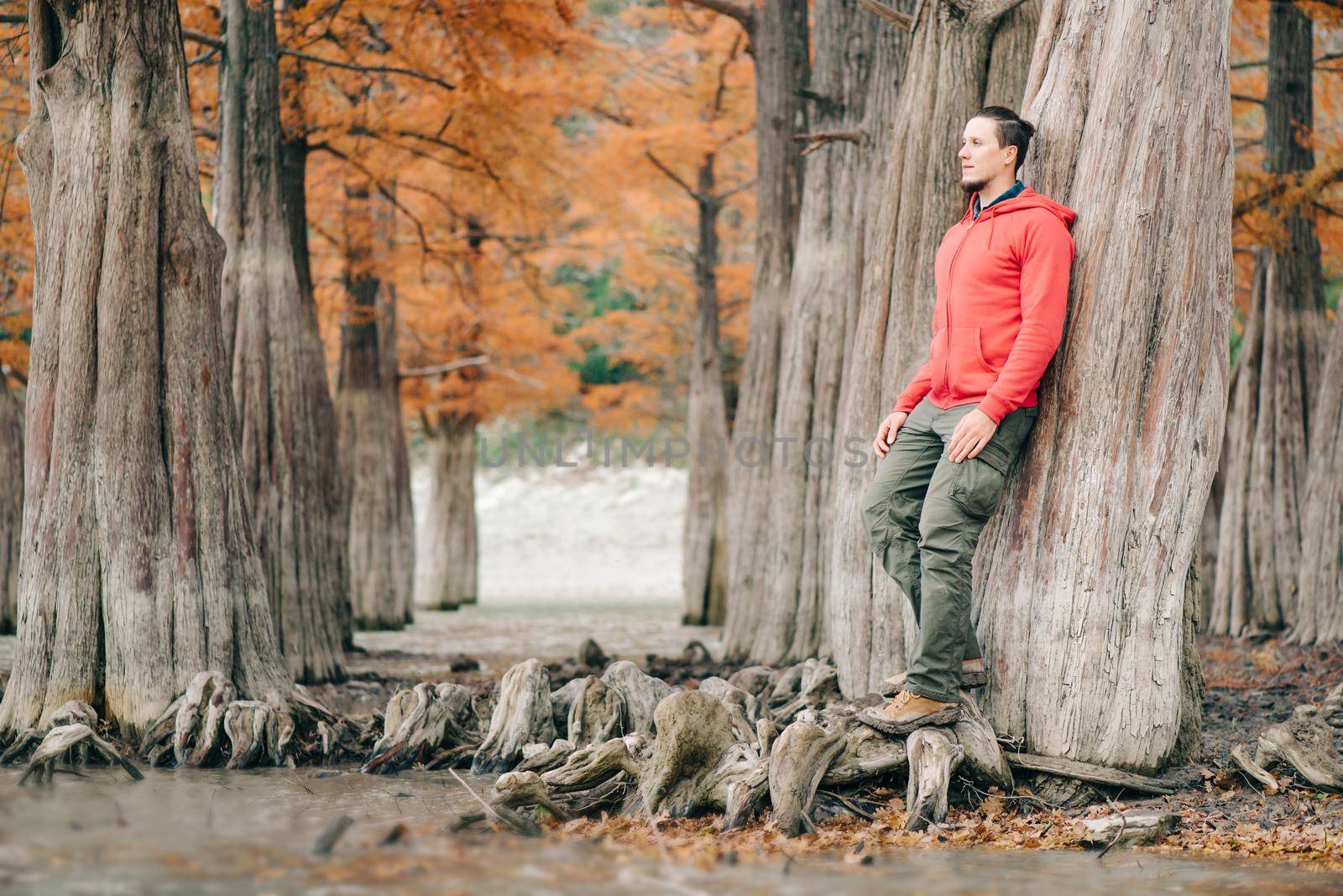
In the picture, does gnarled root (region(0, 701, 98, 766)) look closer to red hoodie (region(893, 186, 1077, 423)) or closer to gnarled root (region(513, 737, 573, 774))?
gnarled root (region(513, 737, 573, 774))

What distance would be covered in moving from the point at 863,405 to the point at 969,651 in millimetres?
2141

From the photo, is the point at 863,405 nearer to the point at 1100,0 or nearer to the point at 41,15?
the point at 1100,0

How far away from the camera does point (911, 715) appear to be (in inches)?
191

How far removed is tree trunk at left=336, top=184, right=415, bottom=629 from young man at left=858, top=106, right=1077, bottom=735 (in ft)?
37.6

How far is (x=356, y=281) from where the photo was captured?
617 inches

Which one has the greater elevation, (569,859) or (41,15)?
(41,15)

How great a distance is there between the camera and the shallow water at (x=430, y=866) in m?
3.42

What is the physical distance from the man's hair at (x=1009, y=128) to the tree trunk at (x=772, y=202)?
7.10 m

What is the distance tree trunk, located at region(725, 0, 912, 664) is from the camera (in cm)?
1006

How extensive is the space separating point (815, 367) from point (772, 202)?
→ 301 centimetres

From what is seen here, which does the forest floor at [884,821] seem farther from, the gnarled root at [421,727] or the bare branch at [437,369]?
the bare branch at [437,369]

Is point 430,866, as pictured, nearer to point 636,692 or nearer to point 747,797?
point 747,797

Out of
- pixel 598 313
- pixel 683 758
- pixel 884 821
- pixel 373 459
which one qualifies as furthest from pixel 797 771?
pixel 598 313

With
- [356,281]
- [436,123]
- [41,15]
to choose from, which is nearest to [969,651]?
[41,15]
